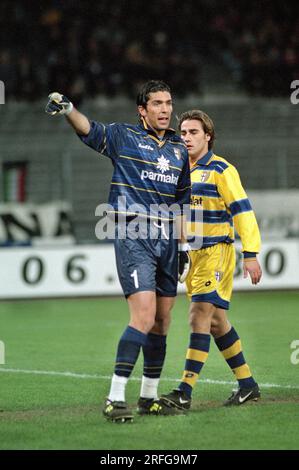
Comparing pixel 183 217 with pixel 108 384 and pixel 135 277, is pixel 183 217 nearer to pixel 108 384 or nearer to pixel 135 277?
pixel 135 277

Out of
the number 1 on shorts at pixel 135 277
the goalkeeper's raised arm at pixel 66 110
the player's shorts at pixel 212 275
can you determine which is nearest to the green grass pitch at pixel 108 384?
the player's shorts at pixel 212 275

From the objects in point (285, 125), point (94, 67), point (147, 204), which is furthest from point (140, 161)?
point (94, 67)

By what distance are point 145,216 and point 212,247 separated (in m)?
0.78

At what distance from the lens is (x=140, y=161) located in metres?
6.21

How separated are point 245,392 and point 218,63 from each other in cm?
1659

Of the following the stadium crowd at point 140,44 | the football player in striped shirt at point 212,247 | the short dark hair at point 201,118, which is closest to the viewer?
the football player in striped shirt at point 212,247

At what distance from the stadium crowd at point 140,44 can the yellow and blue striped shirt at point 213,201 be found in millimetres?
13713

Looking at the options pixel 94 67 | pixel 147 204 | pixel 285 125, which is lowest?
pixel 147 204

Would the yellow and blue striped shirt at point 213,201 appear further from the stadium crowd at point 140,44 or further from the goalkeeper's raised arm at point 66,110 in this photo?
the stadium crowd at point 140,44

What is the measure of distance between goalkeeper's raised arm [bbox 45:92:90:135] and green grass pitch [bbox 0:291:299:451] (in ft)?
6.10

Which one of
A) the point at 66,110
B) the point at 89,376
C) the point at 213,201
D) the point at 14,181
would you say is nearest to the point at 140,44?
the point at 14,181

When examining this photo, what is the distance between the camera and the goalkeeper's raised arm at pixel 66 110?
19.0ft

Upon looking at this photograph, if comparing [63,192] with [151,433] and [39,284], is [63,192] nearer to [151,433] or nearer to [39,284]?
[39,284]

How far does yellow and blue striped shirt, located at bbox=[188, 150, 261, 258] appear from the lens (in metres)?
6.65
